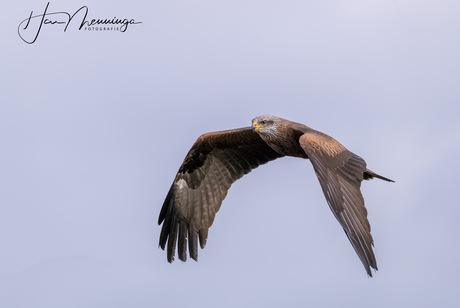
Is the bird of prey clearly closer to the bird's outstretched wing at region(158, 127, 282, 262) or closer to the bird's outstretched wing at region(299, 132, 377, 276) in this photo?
the bird's outstretched wing at region(158, 127, 282, 262)

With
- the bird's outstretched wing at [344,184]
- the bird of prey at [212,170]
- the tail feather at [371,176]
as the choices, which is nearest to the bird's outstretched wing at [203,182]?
the bird of prey at [212,170]

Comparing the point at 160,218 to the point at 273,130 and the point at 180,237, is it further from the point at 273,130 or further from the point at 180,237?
the point at 273,130

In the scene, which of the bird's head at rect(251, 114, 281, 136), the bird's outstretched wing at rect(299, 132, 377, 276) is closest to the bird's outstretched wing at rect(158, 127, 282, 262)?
the bird's head at rect(251, 114, 281, 136)

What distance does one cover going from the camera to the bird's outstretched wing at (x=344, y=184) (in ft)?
32.2

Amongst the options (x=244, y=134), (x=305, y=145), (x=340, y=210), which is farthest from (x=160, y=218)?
(x=340, y=210)

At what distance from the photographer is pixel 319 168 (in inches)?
421

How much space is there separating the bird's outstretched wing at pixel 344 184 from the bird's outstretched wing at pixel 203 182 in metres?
2.17

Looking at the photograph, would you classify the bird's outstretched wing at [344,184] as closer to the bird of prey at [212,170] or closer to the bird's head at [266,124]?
the bird of prey at [212,170]

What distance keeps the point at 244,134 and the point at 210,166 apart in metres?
0.97

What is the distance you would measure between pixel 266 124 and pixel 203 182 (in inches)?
81.3

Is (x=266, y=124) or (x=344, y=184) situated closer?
(x=344, y=184)

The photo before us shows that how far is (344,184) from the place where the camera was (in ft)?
35.2

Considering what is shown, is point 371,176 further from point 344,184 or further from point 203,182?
point 203,182

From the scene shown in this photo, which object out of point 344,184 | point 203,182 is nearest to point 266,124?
point 203,182
